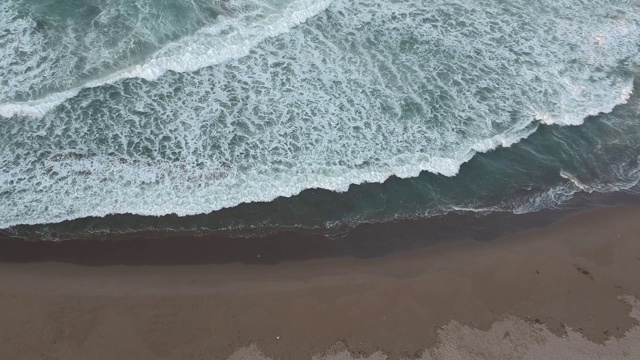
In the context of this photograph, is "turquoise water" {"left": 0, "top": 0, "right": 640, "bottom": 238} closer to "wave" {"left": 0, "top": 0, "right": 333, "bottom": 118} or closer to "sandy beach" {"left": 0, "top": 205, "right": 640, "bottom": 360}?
"wave" {"left": 0, "top": 0, "right": 333, "bottom": 118}

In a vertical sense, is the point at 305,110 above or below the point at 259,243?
above

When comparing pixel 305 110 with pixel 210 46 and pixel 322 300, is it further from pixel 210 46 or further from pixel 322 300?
pixel 322 300

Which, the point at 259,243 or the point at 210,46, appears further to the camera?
the point at 210,46

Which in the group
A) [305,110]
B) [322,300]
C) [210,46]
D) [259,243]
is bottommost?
[322,300]

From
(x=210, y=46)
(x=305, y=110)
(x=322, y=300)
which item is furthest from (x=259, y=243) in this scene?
(x=210, y=46)

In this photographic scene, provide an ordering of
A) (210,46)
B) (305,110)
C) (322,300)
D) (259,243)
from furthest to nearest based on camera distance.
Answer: (210,46)
(305,110)
(259,243)
(322,300)

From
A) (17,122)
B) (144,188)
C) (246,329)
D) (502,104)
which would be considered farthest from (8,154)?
(502,104)

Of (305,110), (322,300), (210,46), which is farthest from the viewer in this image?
(210,46)

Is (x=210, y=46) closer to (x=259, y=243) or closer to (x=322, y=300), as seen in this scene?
(x=259, y=243)
